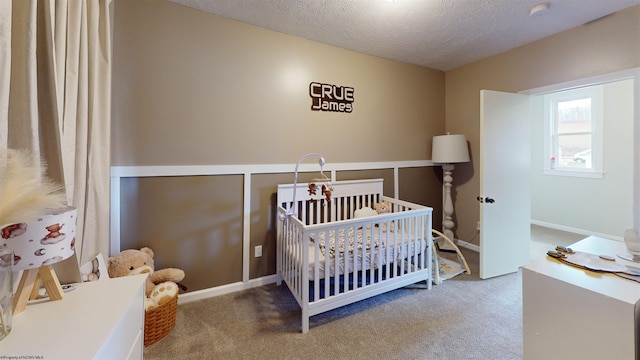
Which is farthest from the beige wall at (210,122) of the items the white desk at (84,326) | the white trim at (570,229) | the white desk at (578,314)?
the white trim at (570,229)

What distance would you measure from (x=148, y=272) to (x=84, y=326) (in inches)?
47.1

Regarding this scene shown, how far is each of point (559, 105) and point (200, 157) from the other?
5457 mm

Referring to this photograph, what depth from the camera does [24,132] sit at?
89cm

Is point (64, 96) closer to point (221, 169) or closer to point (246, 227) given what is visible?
point (221, 169)

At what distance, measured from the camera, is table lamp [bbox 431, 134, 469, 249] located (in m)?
3.08

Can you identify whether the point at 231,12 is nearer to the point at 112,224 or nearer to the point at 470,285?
the point at 112,224

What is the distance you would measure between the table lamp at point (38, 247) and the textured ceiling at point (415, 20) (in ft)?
6.46

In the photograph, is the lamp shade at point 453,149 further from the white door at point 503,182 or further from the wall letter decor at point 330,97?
the wall letter decor at point 330,97

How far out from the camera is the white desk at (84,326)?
2.10 ft

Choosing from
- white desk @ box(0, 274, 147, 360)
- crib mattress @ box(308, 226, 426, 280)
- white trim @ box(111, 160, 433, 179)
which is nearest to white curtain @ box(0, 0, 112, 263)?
white trim @ box(111, 160, 433, 179)

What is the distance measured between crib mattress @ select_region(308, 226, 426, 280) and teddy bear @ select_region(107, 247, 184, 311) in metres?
1.02

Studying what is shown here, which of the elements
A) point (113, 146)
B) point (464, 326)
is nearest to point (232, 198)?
point (113, 146)

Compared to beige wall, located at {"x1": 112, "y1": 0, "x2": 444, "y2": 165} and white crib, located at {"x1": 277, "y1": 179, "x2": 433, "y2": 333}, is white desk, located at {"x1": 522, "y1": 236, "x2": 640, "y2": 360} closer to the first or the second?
white crib, located at {"x1": 277, "y1": 179, "x2": 433, "y2": 333}

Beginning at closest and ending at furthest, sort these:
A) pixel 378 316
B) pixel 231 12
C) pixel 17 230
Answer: pixel 17 230 < pixel 378 316 < pixel 231 12
